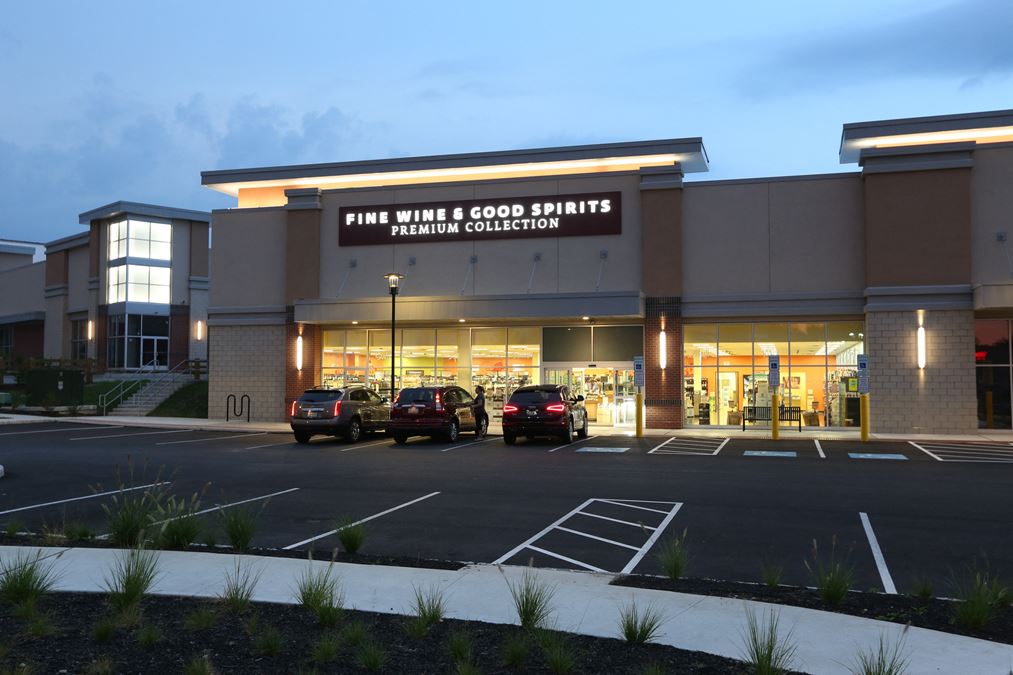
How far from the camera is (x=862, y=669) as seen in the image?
214 inches

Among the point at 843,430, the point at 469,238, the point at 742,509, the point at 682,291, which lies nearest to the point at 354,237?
the point at 469,238

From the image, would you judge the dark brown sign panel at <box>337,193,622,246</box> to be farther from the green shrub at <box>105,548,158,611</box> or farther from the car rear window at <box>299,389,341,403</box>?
the green shrub at <box>105,548,158,611</box>

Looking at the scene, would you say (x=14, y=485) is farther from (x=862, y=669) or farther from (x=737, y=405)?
(x=737, y=405)

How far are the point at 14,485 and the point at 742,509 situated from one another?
12.5 meters

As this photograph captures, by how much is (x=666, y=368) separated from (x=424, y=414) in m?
9.59

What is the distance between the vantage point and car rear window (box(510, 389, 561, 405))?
81.3 feet

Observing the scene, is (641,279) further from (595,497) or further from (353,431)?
(595,497)

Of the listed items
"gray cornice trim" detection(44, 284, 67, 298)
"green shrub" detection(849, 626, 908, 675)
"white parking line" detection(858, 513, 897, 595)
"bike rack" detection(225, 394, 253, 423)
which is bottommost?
"white parking line" detection(858, 513, 897, 595)

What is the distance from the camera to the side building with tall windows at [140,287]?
5181 cm

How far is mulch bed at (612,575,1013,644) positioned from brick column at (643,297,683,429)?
22551 millimetres

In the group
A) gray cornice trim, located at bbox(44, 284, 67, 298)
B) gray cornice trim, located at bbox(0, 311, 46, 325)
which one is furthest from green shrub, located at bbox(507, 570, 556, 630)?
gray cornice trim, located at bbox(0, 311, 46, 325)

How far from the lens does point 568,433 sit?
81.7 ft

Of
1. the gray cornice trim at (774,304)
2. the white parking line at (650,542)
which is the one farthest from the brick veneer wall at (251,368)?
the white parking line at (650,542)

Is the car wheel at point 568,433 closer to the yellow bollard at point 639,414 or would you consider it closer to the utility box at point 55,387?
the yellow bollard at point 639,414
